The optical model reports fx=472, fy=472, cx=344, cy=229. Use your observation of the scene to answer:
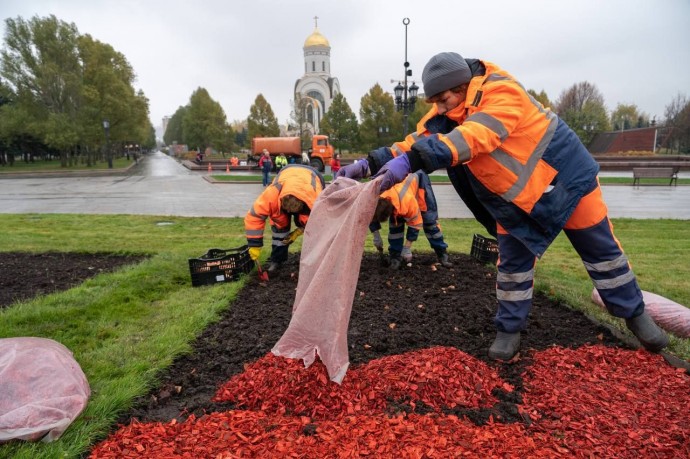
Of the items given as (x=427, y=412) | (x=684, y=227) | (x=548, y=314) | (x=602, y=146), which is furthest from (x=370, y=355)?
(x=602, y=146)

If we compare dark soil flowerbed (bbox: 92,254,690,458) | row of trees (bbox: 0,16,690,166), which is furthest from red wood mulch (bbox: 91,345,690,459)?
row of trees (bbox: 0,16,690,166)

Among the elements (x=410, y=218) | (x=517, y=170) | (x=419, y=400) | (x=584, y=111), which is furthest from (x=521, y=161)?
(x=584, y=111)

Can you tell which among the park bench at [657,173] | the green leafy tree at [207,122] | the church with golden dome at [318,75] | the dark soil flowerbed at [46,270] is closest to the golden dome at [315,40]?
the church with golden dome at [318,75]

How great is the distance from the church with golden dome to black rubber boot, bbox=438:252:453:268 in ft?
259

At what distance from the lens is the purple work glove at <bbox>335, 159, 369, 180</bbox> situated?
326 centimetres

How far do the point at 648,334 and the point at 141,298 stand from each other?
15.6ft

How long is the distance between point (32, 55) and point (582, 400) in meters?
46.5

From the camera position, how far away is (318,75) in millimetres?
86562

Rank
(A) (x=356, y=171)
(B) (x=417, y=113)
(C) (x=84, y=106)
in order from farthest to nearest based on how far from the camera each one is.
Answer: (B) (x=417, y=113) < (C) (x=84, y=106) < (A) (x=356, y=171)

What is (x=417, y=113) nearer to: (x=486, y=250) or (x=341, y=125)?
(x=341, y=125)

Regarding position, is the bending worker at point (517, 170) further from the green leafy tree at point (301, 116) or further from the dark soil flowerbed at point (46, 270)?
the green leafy tree at point (301, 116)

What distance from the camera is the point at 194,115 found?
67500 mm

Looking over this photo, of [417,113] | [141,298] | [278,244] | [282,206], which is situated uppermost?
[417,113]

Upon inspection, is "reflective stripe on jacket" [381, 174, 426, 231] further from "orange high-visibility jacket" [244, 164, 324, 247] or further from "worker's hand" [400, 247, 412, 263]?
"orange high-visibility jacket" [244, 164, 324, 247]
